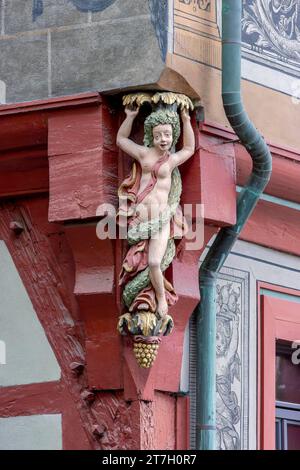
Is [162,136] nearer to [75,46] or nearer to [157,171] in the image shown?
[157,171]

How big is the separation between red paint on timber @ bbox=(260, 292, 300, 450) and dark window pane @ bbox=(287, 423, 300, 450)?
0.27m

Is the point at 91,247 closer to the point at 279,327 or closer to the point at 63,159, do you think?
the point at 63,159

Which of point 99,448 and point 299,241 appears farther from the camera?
point 299,241

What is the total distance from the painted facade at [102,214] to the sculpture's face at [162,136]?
6.1 inches

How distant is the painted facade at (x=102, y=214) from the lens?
1071 cm

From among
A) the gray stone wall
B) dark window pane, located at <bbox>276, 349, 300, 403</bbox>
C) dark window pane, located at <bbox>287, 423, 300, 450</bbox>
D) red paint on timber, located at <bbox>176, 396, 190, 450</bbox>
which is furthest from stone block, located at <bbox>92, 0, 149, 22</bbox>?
dark window pane, located at <bbox>287, 423, 300, 450</bbox>

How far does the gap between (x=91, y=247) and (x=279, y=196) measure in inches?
44.9

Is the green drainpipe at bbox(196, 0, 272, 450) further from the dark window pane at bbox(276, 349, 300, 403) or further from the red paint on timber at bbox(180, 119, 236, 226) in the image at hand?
the dark window pane at bbox(276, 349, 300, 403)

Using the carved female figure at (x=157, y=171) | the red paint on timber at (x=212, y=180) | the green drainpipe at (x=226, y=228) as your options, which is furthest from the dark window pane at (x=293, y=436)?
the carved female figure at (x=157, y=171)

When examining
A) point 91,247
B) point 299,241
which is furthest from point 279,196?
point 91,247

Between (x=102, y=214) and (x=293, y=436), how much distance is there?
5.74 ft

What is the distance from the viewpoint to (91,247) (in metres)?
10.8

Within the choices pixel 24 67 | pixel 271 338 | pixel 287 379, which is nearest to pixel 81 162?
pixel 24 67

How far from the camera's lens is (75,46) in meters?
10.9
